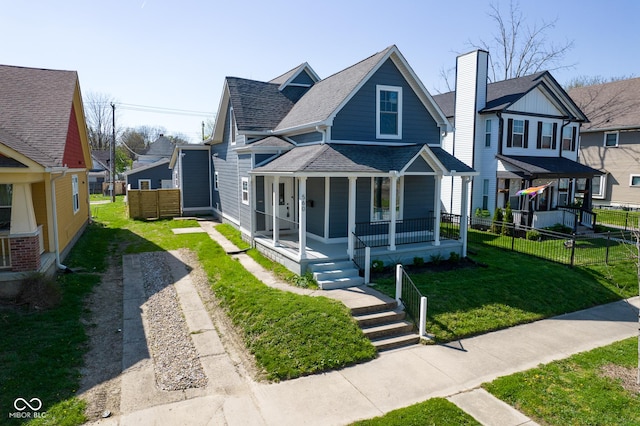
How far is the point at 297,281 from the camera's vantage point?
1091 cm

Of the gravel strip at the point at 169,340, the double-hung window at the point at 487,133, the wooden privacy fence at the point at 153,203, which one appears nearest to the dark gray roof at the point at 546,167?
the double-hung window at the point at 487,133

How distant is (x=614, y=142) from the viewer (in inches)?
1143

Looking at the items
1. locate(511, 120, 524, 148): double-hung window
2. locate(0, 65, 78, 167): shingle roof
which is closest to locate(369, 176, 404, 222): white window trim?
locate(0, 65, 78, 167): shingle roof

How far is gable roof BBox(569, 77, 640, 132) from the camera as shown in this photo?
28219mm

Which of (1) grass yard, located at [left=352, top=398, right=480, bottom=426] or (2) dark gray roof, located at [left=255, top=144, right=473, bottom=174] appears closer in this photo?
(1) grass yard, located at [left=352, top=398, right=480, bottom=426]

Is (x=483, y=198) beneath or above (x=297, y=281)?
above

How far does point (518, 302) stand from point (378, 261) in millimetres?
3901

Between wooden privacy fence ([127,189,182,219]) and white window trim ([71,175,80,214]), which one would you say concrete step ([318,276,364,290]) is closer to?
white window trim ([71,175,80,214])

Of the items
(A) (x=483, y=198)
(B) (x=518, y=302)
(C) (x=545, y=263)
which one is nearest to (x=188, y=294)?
(B) (x=518, y=302)

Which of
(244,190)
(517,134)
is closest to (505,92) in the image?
(517,134)

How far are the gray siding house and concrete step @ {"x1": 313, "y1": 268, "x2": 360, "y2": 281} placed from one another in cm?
3

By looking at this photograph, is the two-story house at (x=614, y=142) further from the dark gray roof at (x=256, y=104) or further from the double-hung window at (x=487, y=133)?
the dark gray roof at (x=256, y=104)

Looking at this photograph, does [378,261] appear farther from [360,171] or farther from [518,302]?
[518,302]

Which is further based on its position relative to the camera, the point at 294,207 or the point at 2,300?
the point at 294,207
